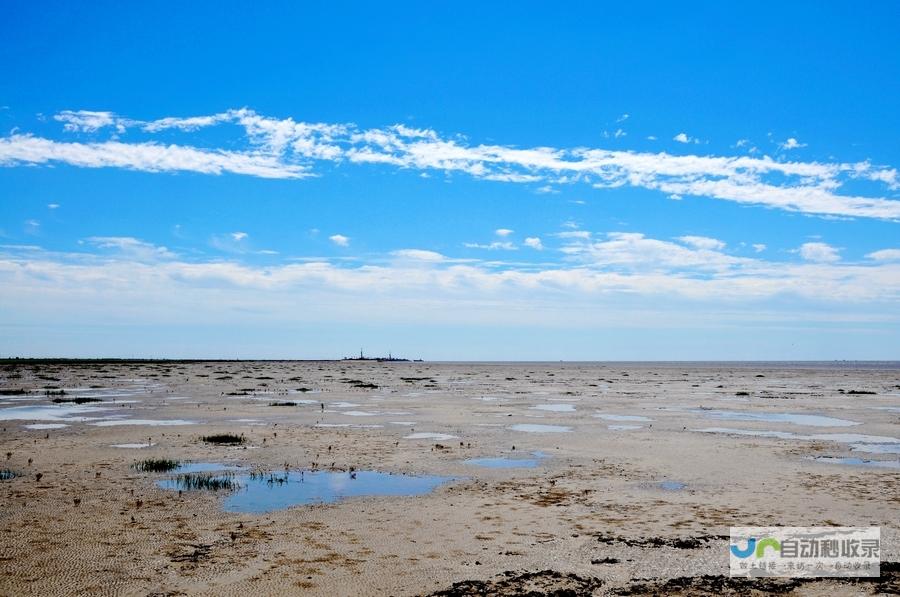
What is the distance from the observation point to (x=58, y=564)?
1043 cm

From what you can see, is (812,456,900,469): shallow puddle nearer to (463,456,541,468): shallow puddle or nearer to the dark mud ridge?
(463,456,541,468): shallow puddle

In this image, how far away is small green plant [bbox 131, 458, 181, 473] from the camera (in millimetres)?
18483

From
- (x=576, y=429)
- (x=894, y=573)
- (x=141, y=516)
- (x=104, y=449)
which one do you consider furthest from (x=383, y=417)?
(x=894, y=573)

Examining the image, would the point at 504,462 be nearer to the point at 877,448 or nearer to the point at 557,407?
the point at 877,448

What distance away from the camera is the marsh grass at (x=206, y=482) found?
53.1 feet

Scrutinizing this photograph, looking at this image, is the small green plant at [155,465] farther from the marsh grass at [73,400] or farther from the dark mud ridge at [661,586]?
the marsh grass at [73,400]

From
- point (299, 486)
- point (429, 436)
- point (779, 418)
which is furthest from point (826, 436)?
point (299, 486)

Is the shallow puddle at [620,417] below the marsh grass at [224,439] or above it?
below

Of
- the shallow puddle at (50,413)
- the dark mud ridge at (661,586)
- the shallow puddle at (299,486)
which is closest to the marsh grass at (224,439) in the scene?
the shallow puddle at (299,486)

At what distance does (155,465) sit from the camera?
18859 mm

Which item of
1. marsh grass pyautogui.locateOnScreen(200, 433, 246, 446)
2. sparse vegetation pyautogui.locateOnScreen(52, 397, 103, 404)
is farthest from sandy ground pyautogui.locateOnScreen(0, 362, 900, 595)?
sparse vegetation pyautogui.locateOnScreen(52, 397, 103, 404)

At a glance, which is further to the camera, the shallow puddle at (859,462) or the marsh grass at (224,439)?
the marsh grass at (224,439)

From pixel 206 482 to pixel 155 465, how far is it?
3214mm

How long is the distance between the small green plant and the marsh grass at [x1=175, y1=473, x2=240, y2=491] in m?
1.18
